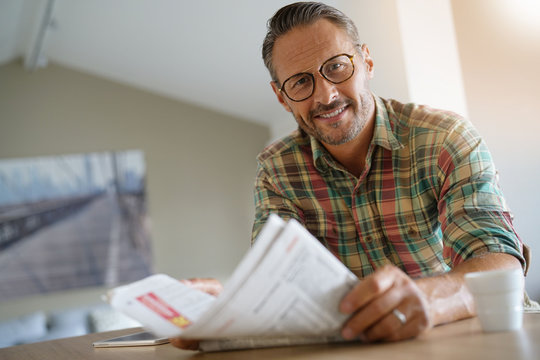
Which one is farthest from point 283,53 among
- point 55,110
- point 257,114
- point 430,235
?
point 55,110

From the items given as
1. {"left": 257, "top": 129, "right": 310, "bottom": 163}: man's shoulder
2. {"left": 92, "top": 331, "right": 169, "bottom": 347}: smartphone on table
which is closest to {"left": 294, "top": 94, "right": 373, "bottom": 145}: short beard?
{"left": 257, "top": 129, "right": 310, "bottom": 163}: man's shoulder

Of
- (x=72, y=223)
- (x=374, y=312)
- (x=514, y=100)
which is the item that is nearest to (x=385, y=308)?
(x=374, y=312)

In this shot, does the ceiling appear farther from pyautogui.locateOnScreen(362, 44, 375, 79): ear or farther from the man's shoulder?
the man's shoulder

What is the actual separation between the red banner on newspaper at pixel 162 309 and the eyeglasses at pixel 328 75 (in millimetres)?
748

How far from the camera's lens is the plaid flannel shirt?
1.11 meters

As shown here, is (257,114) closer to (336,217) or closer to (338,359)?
(336,217)

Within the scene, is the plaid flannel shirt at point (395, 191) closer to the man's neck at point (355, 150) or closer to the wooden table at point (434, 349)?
the man's neck at point (355, 150)

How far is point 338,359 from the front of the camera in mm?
677

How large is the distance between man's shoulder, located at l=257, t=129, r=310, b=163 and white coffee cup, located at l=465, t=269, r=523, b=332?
2.83ft

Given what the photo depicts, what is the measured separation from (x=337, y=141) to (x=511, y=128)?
1.12m

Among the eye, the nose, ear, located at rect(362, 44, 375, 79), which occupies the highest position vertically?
ear, located at rect(362, 44, 375, 79)

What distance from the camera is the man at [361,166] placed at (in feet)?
3.72

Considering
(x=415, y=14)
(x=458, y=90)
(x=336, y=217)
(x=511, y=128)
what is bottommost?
(x=336, y=217)

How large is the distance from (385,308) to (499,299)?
15cm
